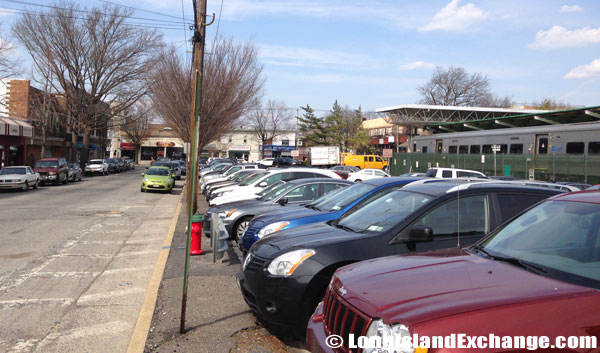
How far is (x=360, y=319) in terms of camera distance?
2.87 metres

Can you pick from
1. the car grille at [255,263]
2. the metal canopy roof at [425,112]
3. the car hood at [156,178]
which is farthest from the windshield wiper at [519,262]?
the metal canopy roof at [425,112]

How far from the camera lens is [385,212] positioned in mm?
5578

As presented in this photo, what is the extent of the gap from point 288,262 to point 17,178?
25.9m

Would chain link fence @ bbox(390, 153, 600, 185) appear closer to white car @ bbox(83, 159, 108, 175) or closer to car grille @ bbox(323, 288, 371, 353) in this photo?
car grille @ bbox(323, 288, 371, 353)

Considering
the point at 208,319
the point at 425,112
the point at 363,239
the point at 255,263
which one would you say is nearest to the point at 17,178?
the point at 208,319

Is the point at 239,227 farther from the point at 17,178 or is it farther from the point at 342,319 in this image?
the point at 17,178

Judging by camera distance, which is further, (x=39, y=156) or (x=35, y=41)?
(x=39, y=156)

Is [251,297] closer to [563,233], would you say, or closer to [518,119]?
[563,233]

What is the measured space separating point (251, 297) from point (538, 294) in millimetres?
3144

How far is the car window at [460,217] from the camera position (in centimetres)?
509

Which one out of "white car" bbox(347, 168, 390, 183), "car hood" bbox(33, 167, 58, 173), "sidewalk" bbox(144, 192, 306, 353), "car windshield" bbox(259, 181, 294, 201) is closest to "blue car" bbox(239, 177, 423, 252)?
"sidewalk" bbox(144, 192, 306, 353)

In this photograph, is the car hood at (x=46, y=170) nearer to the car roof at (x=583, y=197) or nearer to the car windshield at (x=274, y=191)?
the car windshield at (x=274, y=191)

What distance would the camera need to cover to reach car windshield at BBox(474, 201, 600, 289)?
116 inches

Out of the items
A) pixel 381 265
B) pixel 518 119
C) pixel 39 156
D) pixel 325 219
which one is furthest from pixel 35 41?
pixel 381 265
